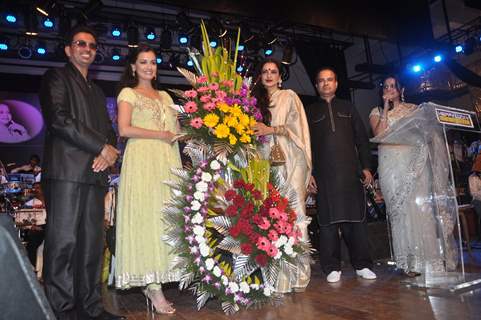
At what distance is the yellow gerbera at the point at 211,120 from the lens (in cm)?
270

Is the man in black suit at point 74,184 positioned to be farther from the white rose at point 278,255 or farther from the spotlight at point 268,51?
the spotlight at point 268,51

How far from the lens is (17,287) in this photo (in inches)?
24.6

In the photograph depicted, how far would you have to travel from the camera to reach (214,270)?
2.61m

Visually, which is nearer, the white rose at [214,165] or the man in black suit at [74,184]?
the man in black suit at [74,184]

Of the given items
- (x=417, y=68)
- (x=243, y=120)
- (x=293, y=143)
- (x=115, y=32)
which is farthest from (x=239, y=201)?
(x=417, y=68)

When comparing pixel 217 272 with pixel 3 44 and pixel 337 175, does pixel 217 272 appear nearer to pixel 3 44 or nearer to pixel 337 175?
pixel 337 175

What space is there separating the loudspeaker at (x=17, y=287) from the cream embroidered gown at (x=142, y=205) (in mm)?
2051

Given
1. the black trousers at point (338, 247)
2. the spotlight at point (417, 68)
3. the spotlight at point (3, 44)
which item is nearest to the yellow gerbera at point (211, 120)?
the black trousers at point (338, 247)

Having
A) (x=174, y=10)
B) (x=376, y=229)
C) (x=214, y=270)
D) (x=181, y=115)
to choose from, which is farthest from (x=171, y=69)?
(x=214, y=270)

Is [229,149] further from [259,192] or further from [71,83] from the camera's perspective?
[71,83]

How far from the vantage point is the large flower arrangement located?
2643 mm

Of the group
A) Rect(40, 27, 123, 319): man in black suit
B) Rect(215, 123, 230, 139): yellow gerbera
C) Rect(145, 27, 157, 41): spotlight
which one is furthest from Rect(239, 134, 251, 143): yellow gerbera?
Rect(145, 27, 157, 41): spotlight

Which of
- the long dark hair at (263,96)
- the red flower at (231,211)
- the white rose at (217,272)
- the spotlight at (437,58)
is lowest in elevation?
the white rose at (217,272)

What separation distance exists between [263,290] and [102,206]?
1183 mm
